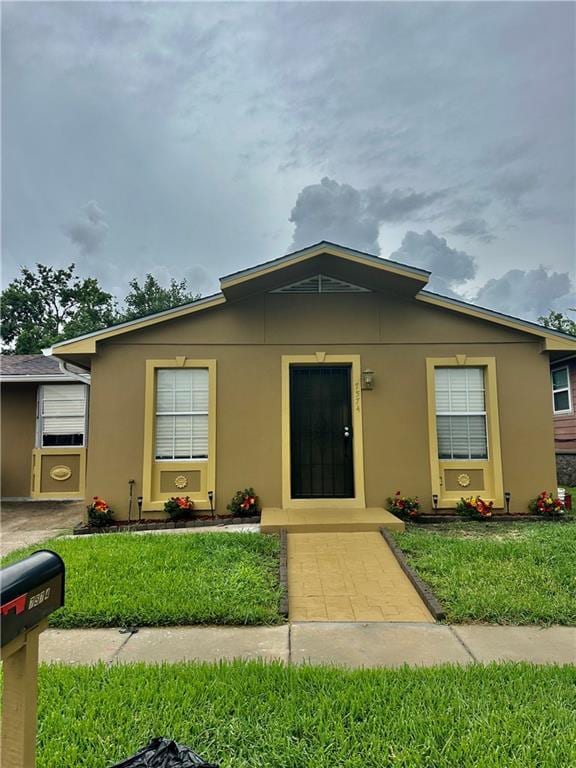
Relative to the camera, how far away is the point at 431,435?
23.7 feet

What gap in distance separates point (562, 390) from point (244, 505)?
35.0 ft

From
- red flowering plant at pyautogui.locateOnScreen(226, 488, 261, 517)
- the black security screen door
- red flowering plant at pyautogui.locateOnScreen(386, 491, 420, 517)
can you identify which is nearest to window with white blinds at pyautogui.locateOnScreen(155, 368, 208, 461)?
red flowering plant at pyautogui.locateOnScreen(226, 488, 261, 517)

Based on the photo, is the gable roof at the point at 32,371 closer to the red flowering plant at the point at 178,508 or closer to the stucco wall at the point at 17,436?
the stucco wall at the point at 17,436

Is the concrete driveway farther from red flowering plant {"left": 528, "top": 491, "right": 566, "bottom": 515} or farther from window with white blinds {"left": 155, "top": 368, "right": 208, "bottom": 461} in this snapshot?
red flowering plant {"left": 528, "top": 491, "right": 566, "bottom": 515}

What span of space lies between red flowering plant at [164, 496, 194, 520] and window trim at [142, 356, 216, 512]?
5.2 inches

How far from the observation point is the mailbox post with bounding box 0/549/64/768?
1.22 m

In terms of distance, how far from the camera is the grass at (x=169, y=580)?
3582 millimetres

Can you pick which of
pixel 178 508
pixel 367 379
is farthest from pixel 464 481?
pixel 178 508

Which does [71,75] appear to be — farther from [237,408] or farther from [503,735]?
[503,735]

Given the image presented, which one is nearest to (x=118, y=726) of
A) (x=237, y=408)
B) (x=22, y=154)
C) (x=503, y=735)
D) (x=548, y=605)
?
(x=503, y=735)

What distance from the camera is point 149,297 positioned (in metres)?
31.7

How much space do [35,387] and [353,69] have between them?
1117cm

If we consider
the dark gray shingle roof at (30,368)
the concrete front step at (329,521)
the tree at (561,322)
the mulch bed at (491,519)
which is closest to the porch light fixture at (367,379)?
the concrete front step at (329,521)

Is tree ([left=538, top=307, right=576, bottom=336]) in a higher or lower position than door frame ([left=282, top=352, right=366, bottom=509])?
higher
